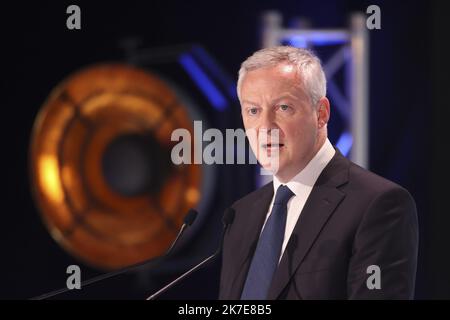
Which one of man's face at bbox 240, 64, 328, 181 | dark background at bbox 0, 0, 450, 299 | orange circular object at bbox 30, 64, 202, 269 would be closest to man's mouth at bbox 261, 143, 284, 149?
man's face at bbox 240, 64, 328, 181

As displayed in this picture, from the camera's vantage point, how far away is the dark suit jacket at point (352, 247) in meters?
1.46

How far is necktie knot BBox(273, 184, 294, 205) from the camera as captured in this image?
1.64 meters

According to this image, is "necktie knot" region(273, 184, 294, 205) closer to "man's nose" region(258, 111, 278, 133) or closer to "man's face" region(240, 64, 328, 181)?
"man's face" region(240, 64, 328, 181)

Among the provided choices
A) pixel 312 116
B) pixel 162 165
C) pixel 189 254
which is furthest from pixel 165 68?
pixel 312 116

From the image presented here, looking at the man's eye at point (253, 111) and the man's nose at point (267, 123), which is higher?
the man's eye at point (253, 111)

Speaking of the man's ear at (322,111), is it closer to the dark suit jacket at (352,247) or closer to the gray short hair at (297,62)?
the gray short hair at (297,62)

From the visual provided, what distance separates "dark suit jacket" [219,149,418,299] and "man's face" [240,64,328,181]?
0.14m

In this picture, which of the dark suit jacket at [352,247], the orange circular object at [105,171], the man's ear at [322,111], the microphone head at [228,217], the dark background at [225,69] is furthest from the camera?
the orange circular object at [105,171]

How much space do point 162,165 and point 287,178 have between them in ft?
4.51

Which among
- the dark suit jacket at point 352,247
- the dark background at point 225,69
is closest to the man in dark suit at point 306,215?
the dark suit jacket at point 352,247

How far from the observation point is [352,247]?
1496 millimetres

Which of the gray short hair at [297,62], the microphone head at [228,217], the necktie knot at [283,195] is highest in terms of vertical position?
the gray short hair at [297,62]

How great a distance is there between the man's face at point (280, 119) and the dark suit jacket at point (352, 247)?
0.46ft

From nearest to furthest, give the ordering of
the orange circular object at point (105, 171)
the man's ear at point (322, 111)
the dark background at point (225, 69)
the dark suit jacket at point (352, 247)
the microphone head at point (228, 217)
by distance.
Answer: the dark suit jacket at point (352, 247) → the microphone head at point (228, 217) → the man's ear at point (322, 111) → the dark background at point (225, 69) → the orange circular object at point (105, 171)
